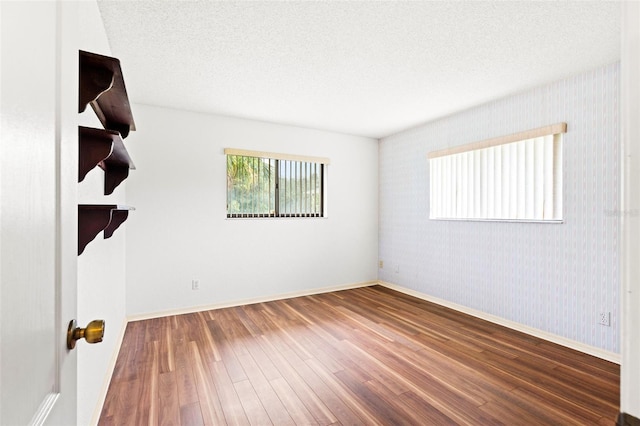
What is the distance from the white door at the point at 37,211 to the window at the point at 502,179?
357 cm

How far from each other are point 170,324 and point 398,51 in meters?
3.45

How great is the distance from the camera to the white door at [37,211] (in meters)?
0.43

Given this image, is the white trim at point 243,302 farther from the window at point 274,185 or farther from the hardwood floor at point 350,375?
the window at point 274,185

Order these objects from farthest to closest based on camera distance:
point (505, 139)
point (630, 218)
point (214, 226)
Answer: point (214, 226), point (505, 139), point (630, 218)

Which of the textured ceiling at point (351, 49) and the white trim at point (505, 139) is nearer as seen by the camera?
the textured ceiling at point (351, 49)

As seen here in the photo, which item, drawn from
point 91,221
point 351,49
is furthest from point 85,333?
point 351,49

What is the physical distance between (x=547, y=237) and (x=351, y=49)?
8.35 ft

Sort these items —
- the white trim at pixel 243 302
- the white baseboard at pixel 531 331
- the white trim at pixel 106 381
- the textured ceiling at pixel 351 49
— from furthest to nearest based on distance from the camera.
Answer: the white trim at pixel 243 302, the white baseboard at pixel 531 331, the textured ceiling at pixel 351 49, the white trim at pixel 106 381

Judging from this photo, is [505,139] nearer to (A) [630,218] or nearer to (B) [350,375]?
(B) [350,375]

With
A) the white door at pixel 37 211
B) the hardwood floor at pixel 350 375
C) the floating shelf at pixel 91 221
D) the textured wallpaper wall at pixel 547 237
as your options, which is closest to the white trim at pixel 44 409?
the white door at pixel 37 211

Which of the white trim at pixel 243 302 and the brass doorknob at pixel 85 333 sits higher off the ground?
the brass doorknob at pixel 85 333

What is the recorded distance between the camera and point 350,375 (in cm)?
229

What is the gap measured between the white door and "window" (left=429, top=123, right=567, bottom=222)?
3573mm

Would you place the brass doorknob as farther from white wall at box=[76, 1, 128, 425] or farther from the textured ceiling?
the textured ceiling
